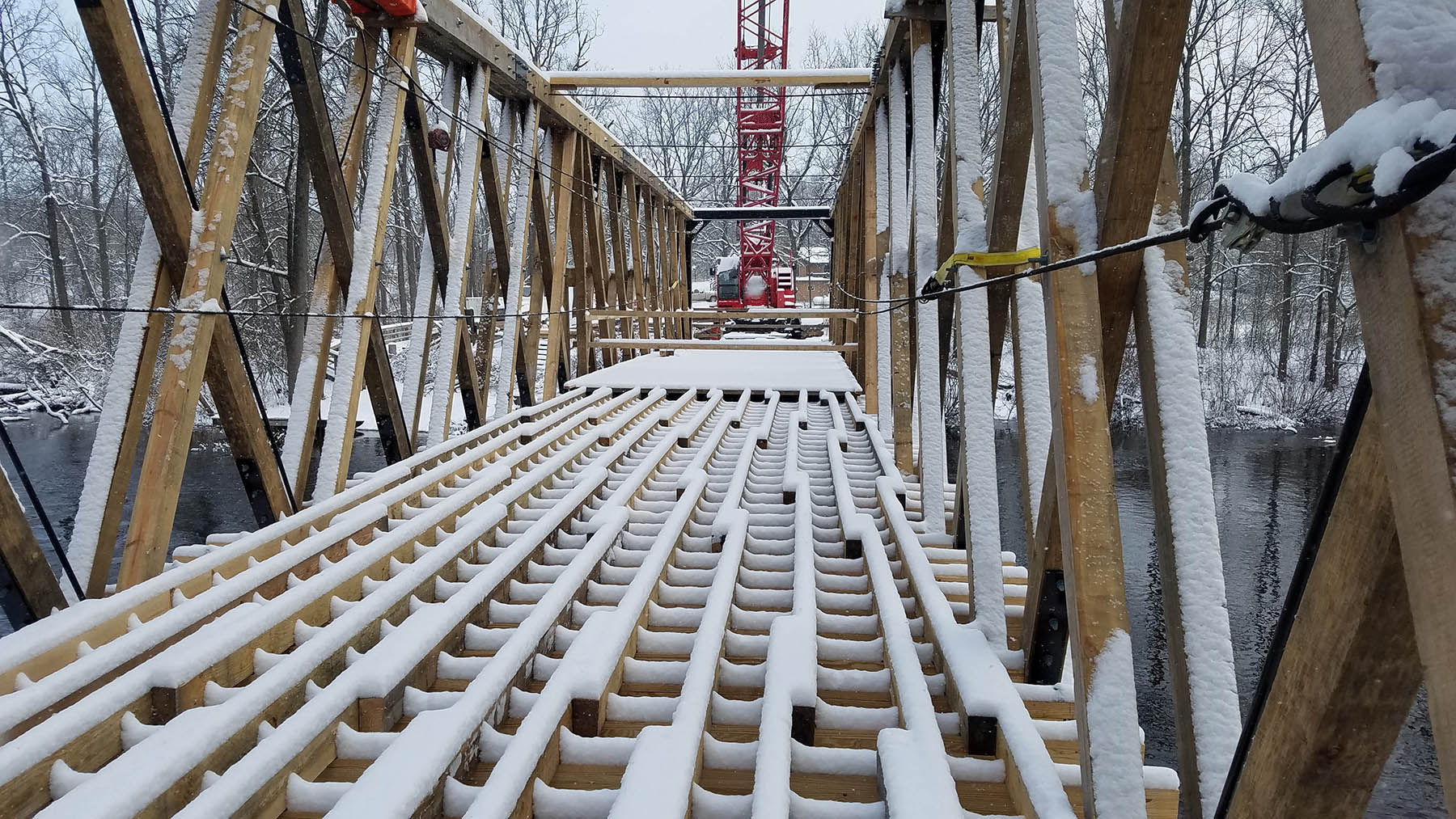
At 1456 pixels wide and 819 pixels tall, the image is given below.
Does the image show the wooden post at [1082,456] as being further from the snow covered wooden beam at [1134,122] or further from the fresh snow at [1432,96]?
the fresh snow at [1432,96]

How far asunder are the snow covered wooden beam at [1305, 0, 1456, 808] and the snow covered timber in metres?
0.90

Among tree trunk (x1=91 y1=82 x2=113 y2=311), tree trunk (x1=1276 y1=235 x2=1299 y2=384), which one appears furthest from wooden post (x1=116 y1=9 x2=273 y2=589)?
tree trunk (x1=91 y1=82 x2=113 y2=311)

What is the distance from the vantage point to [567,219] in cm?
734

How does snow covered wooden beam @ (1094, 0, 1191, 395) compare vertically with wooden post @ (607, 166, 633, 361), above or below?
below

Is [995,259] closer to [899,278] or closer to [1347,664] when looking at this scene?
[1347,664]

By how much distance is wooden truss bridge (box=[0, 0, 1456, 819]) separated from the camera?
96 centimetres

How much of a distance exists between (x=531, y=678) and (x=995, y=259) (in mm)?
1803

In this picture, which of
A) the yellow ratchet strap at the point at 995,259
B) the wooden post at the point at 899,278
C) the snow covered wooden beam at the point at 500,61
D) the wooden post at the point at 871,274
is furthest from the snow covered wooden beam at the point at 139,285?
the wooden post at the point at 871,274

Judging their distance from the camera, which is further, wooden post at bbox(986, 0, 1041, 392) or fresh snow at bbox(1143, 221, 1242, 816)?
wooden post at bbox(986, 0, 1041, 392)

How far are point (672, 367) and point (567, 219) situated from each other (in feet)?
7.57

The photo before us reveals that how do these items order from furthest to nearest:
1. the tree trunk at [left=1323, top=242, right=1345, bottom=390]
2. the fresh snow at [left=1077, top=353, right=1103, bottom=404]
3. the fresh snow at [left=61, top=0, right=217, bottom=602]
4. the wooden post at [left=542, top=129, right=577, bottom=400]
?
the tree trunk at [left=1323, top=242, right=1345, bottom=390]
the wooden post at [left=542, top=129, right=577, bottom=400]
the fresh snow at [left=61, top=0, right=217, bottom=602]
the fresh snow at [left=1077, top=353, right=1103, bottom=404]

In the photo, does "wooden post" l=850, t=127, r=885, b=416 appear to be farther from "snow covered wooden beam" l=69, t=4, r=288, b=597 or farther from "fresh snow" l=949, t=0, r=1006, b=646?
"snow covered wooden beam" l=69, t=4, r=288, b=597

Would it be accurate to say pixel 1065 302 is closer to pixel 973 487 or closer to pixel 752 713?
pixel 973 487

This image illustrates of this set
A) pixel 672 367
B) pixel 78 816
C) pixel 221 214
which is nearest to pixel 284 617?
pixel 78 816
